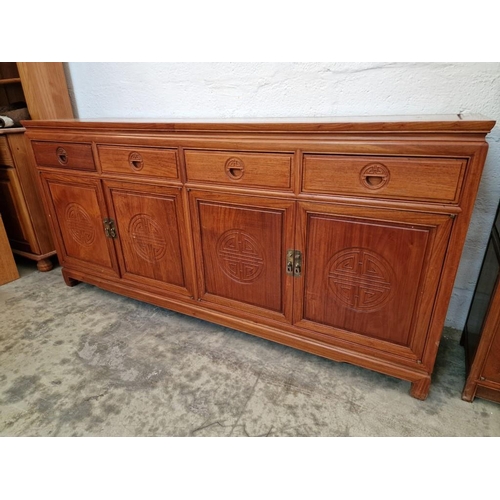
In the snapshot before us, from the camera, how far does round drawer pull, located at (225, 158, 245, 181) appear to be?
4.48 ft

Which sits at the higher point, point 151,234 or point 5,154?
point 5,154

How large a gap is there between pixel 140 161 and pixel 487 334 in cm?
159

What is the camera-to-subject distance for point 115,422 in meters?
1.30

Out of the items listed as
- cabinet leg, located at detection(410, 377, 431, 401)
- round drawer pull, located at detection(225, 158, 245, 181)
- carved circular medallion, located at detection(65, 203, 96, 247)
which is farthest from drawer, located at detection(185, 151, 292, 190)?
cabinet leg, located at detection(410, 377, 431, 401)

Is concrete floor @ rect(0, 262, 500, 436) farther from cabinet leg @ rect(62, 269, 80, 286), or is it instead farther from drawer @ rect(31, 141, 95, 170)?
drawer @ rect(31, 141, 95, 170)

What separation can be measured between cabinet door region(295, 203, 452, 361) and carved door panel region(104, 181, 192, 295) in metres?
0.62

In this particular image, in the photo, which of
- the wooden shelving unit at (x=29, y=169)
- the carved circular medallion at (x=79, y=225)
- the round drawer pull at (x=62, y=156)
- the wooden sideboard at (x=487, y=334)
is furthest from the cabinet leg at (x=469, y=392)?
the wooden shelving unit at (x=29, y=169)

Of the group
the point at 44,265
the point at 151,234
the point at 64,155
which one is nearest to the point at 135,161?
the point at 151,234

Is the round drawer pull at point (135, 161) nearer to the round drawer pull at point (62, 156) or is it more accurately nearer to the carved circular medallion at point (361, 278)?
the round drawer pull at point (62, 156)

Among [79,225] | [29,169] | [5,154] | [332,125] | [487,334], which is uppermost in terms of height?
[332,125]

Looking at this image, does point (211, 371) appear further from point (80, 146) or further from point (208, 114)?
point (208, 114)

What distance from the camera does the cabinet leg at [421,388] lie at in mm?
1324

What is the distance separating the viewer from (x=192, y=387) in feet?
4.79

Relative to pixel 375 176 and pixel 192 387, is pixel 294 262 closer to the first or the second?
pixel 375 176
